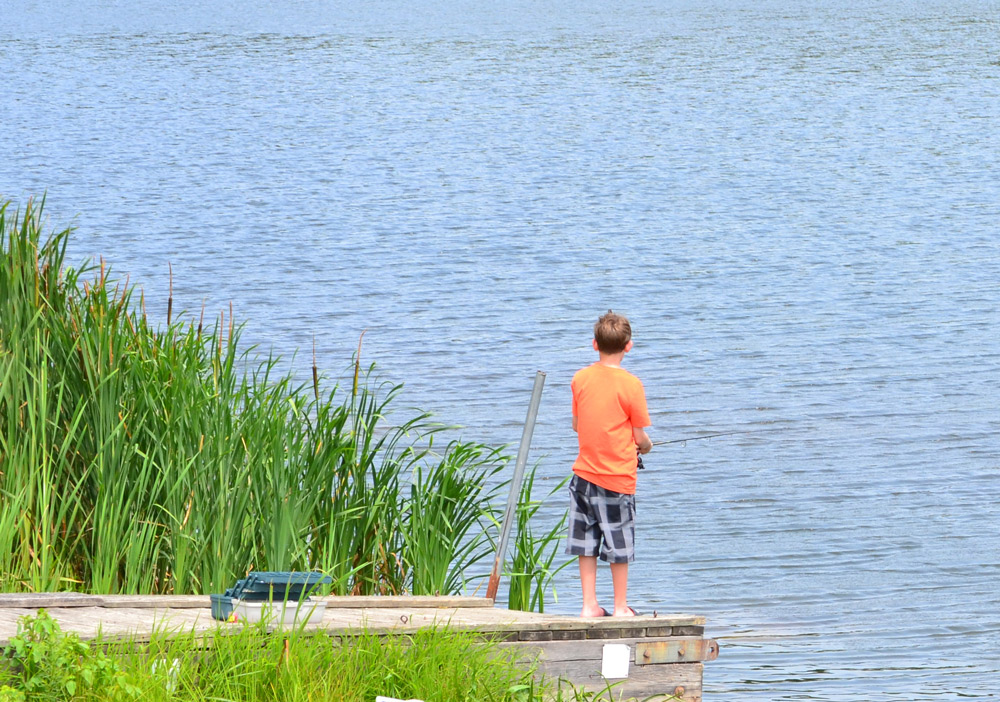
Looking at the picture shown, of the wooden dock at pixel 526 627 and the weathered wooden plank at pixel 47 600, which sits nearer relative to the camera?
the wooden dock at pixel 526 627

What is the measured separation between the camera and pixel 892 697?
28.0 ft

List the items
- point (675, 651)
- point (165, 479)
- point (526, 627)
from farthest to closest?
1. point (165, 479)
2. point (675, 651)
3. point (526, 627)

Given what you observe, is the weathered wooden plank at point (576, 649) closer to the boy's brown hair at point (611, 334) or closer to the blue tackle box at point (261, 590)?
the blue tackle box at point (261, 590)

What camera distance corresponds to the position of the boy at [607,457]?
21.8 feet

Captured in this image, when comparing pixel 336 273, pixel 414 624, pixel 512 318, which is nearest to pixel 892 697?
pixel 414 624

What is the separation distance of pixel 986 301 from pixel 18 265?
1370 centimetres

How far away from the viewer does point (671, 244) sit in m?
23.2

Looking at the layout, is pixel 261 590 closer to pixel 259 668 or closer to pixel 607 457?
pixel 259 668

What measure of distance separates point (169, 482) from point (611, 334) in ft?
6.61

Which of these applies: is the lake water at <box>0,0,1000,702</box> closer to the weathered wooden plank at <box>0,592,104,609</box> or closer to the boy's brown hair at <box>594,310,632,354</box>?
the boy's brown hair at <box>594,310,632,354</box>

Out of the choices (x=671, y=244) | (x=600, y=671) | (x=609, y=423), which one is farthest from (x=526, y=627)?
(x=671, y=244)

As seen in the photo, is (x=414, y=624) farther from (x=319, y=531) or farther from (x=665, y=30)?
(x=665, y=30)

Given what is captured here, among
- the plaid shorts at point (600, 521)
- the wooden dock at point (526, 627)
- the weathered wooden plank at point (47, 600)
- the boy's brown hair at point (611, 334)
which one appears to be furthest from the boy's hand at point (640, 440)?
the weathered wooden plank at point (47, 600)

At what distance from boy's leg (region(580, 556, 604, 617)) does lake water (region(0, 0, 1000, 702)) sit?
1.93 meters
